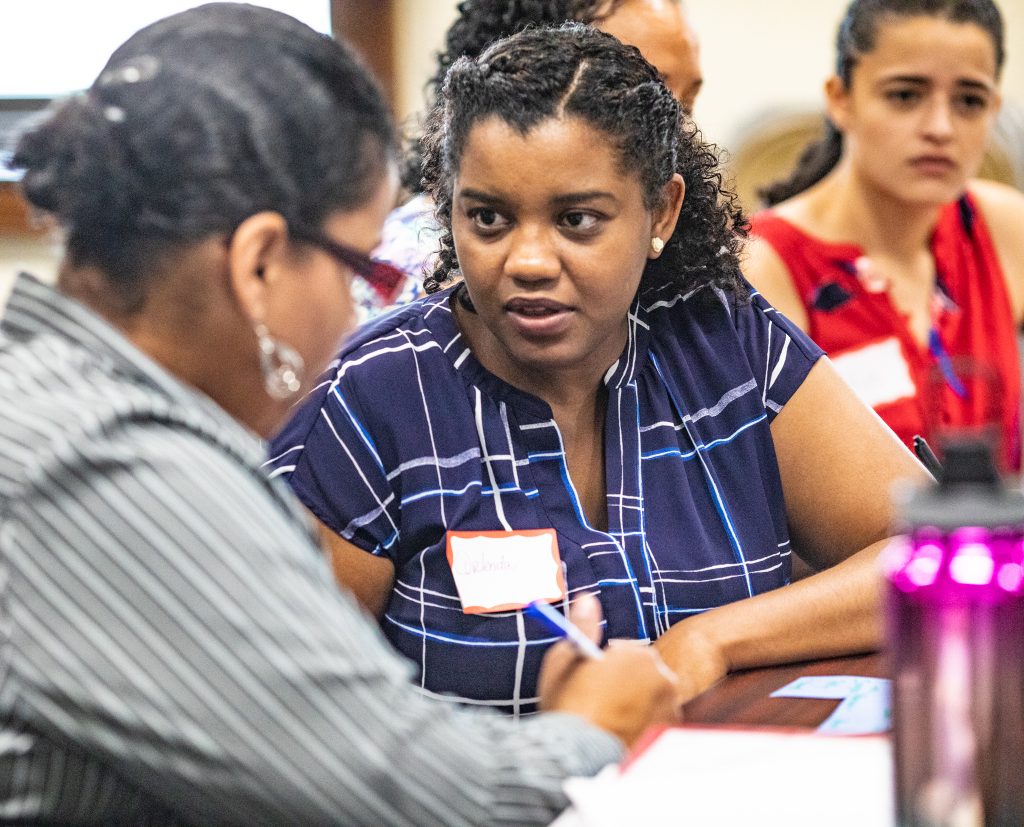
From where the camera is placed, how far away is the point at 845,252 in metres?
2.65

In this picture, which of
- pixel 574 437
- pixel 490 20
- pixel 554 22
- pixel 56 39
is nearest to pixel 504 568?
pixel 574 437

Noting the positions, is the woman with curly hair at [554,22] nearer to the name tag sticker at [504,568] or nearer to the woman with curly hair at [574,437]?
the woman with curly hair at [574,437]

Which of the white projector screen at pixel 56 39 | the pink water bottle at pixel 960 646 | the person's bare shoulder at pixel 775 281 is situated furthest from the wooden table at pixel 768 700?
the white projector screen at pixel 56 39

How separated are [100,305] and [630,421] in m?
0.87

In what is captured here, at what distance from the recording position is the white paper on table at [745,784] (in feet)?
3.08

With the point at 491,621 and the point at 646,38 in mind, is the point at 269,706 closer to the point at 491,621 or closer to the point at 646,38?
the point at 491,621

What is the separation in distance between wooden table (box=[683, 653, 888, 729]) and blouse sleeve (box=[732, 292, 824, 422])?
A: 1.28ft

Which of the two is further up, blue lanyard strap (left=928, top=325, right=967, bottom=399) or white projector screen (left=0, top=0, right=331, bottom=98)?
white projector screen (left=0, top=0, right=331, bottom=98)

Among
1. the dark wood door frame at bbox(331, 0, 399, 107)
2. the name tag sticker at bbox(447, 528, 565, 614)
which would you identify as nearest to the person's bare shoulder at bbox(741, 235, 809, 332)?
the dark wood door frame at bbox(331, 0, 399, 107)

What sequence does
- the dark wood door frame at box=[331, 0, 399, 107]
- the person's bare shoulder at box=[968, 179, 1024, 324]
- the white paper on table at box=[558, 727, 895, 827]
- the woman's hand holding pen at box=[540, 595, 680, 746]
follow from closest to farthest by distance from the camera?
the white paper on table at box=[558, 727, 895, 827], the woman's hand holding pen at box=[540, 595, 680, 746], the person's bare shoulder at box=[968, 179, 1024, 324], the dark wood door frame at box=[331, 0, 399, 107]

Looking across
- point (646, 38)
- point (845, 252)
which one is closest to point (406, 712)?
point (646, 38)

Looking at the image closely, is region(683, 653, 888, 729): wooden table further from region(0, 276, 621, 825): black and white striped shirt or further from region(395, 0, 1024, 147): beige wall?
region(395, 0, 1024, 147): beige wall

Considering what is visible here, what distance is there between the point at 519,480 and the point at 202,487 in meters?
0.78

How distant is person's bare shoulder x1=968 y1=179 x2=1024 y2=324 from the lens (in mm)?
2791
